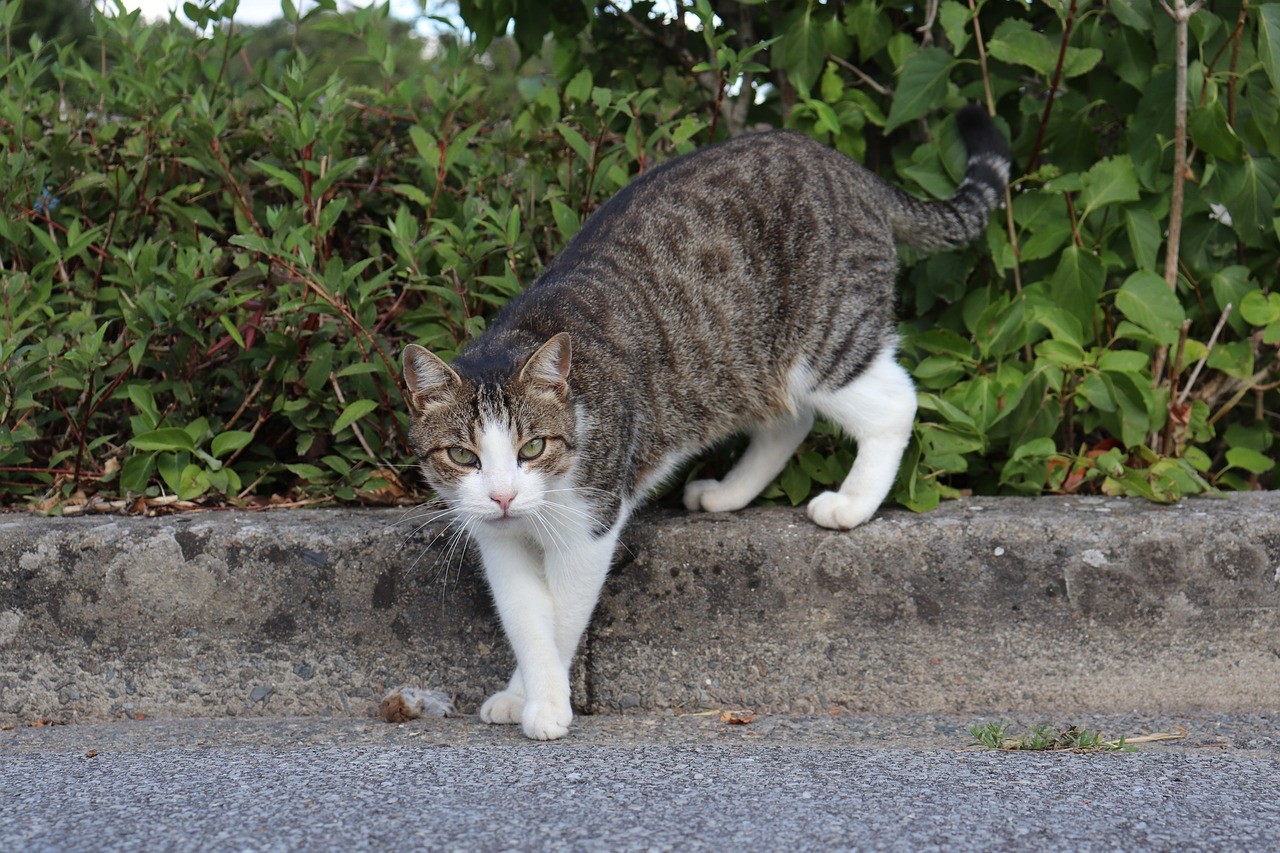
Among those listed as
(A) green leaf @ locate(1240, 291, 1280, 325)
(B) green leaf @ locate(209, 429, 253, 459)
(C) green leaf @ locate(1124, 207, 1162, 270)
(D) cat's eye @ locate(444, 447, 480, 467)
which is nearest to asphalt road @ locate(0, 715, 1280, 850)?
(D) cat's eye @ locate(444, 447, 480, 467)

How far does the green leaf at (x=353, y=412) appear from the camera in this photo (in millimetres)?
3338

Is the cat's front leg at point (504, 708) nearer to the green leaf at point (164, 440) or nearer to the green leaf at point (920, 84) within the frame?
the green leaf at point (164, 440)

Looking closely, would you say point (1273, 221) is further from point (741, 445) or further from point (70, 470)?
point (70, 470)

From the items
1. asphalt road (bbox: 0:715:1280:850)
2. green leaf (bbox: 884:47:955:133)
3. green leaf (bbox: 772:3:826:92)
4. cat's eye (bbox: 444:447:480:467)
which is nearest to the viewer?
asphalt road (bbox: 0:715:1280:850)

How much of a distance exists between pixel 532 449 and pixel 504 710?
64cm

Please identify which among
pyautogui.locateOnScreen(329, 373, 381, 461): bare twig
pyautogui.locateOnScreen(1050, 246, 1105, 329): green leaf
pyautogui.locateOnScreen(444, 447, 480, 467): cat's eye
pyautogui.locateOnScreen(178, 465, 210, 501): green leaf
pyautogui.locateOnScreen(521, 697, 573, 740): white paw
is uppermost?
pyautogui.locateOnScreen(1050, 246, 1105, 329): green leaf

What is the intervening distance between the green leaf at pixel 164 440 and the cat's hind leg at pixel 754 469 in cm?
144

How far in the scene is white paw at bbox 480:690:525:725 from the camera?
9.70 feet

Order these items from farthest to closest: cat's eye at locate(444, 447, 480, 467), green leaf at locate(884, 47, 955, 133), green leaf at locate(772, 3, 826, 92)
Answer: green leaf at locate(772, 3, 826, 92) < green leaf at locate(884, 47, 955, 133) < cat's eye at locate(444, 447, 480, 467)

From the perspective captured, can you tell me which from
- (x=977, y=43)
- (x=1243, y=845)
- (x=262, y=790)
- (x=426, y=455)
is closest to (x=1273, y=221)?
(x=977, y=43)

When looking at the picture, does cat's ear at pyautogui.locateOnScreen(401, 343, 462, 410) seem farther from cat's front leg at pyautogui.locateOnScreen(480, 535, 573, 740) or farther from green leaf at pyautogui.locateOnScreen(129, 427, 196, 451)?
green leaf at pyautogui.locateOnScreen(129, 427, 196, 451)

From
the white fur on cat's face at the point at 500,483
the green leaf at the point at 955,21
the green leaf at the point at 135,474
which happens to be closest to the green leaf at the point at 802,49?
the green leaf at the point at 955,21

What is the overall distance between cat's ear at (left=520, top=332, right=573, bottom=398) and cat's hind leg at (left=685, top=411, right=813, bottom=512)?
68 centimetres

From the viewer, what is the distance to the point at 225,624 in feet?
10.2
